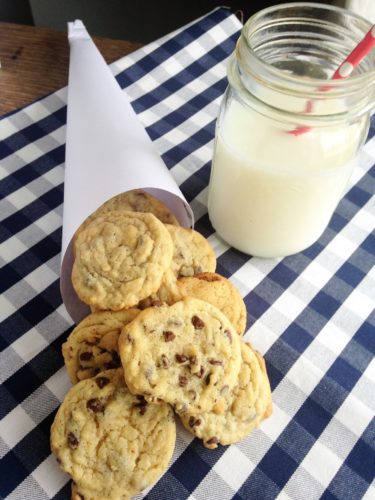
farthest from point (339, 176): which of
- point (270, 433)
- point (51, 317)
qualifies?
point (51, 317)

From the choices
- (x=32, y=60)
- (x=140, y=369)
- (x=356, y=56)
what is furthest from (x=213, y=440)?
(x=32, y=60)

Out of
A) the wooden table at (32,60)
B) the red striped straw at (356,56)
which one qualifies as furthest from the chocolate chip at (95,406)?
the wooden table at (32,60)

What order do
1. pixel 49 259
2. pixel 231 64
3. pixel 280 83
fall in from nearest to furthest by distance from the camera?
pixel 280 83 < pixel 231 64 < pixel 49 259

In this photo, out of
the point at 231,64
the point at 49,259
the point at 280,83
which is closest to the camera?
the point at 280,83

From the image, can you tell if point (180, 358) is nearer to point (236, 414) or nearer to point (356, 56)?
point (236, 414)

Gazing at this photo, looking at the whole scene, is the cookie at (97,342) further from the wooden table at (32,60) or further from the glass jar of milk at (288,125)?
the wooden table at (32,60)

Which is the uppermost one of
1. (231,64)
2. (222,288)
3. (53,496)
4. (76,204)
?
(231,64)

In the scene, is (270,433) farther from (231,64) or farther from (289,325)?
(231,64)
